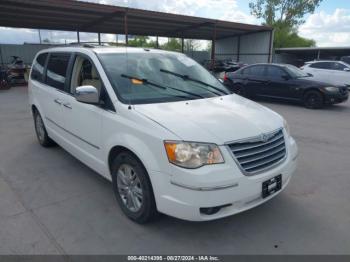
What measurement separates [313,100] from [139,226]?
27.9 feet

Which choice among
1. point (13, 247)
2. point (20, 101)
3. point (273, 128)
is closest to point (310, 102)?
point (273, 128)

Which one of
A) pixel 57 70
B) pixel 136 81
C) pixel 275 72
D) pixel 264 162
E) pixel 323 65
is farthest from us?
pixel 323 65

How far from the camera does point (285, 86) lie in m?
9.92

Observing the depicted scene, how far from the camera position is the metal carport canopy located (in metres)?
13.9

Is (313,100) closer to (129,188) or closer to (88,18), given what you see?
(129,188)

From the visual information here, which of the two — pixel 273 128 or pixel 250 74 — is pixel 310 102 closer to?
pixel 250 74

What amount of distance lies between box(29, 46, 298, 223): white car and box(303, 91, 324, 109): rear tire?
22.1 feet

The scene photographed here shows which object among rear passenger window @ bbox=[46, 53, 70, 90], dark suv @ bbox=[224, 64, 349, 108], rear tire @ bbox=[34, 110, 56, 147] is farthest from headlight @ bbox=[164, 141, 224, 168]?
dark suv @ bbox=[224, 64, 349, 108]

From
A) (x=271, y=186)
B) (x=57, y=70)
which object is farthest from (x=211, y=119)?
(x=57, y=70)

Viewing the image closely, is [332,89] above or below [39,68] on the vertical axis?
below

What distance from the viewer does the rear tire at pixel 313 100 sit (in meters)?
9.38

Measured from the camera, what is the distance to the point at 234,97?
365 centimetres

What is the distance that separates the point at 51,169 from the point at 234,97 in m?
2.92

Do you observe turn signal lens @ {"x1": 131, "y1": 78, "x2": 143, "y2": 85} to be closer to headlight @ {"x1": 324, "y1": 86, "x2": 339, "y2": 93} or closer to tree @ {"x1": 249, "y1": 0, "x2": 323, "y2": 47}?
headlight @ {"x1": 324, "y1": 86, "x2": 339, "y2": 93}
